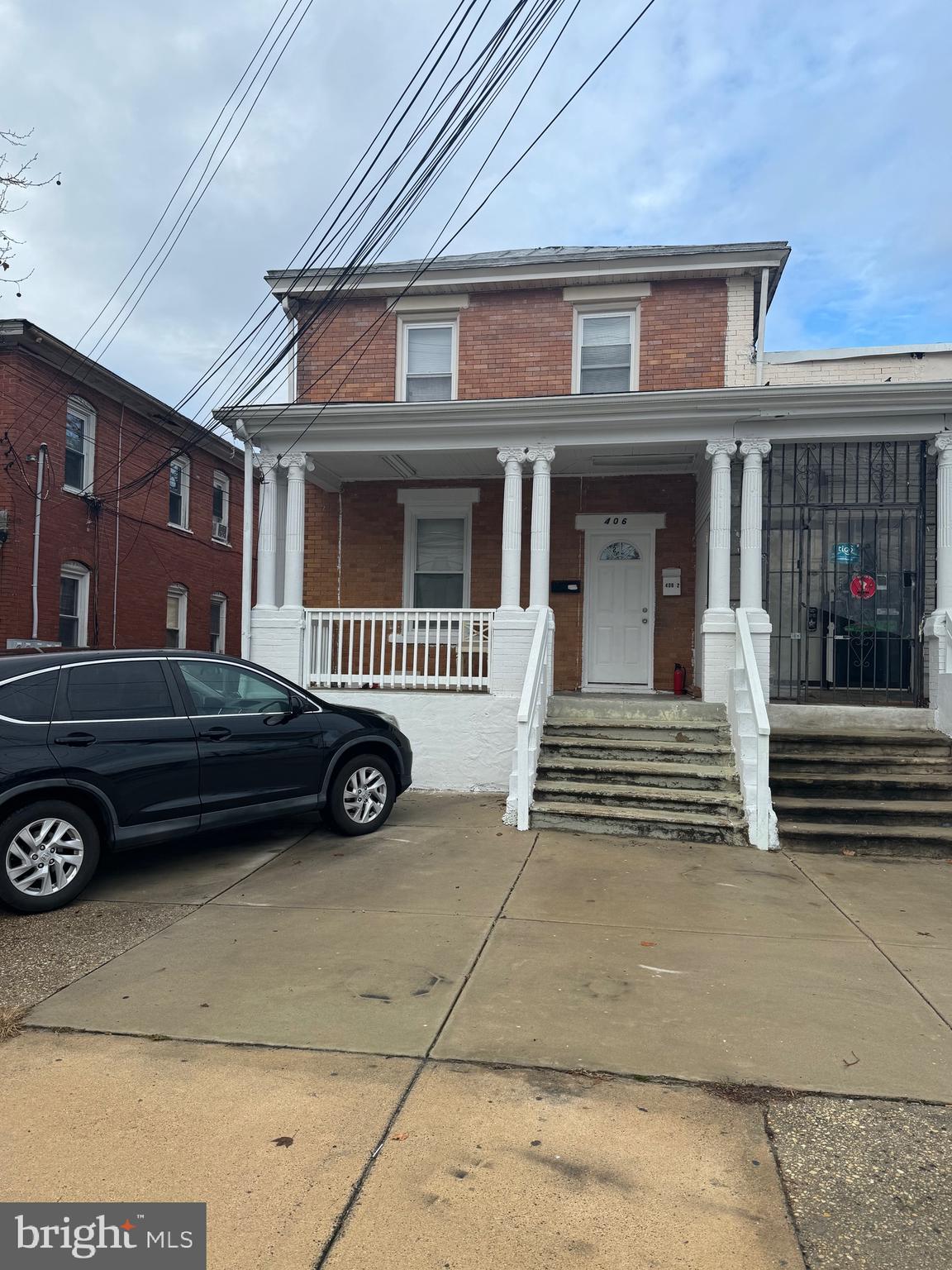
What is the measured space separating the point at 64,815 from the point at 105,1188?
2.88 metres

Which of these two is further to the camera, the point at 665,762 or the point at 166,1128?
the point at 665,762

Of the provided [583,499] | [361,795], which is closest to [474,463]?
[583,499]

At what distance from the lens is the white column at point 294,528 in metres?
9.77

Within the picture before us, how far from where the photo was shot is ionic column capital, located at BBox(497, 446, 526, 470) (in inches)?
366

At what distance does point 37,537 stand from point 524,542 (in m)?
8.39

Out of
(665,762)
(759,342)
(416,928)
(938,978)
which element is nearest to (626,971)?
(416,928)

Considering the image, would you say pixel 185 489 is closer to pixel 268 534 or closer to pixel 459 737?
pixel 268 534

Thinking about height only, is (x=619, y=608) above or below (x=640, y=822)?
above

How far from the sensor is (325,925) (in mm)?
4742

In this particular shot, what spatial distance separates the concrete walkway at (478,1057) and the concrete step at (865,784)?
1.69m

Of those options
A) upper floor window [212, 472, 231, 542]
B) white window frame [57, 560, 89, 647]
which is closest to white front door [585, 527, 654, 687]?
white window frame [57, 560, 89, 647]

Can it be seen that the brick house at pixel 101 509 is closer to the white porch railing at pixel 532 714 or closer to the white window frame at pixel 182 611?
the white window frame at pixel 182 611

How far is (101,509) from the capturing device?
15.3m

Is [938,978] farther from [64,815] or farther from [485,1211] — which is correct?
[64,815]
